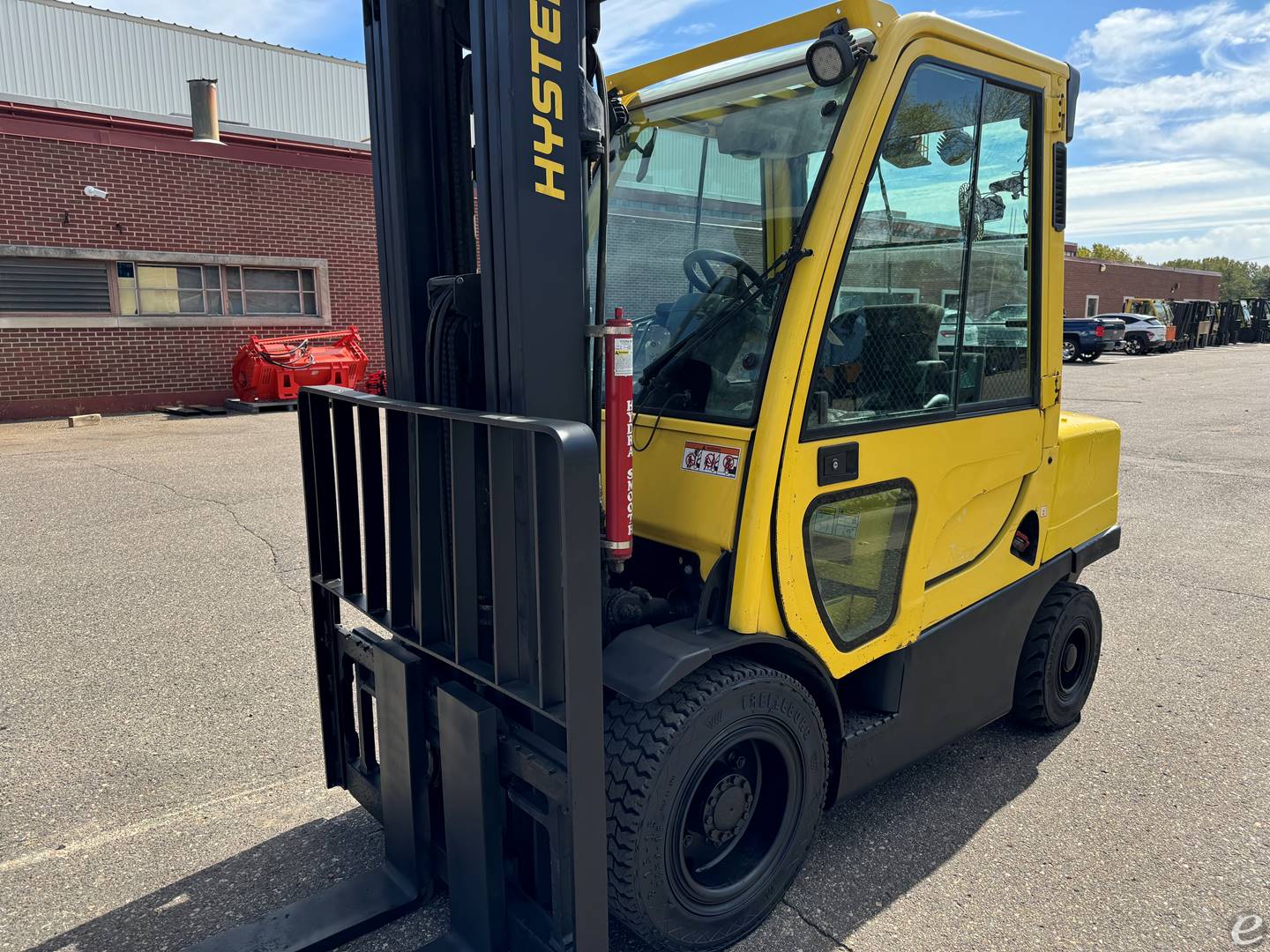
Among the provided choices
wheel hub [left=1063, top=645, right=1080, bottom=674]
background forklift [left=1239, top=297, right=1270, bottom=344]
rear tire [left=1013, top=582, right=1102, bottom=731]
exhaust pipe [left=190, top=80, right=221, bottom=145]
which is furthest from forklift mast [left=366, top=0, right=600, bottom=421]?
background forklift [left=1239, top=297, right=1270, bottom=344]

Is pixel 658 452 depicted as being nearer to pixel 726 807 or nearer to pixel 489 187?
pixel 489 187

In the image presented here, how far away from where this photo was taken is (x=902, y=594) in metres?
2.87

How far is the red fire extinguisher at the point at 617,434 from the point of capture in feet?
7.08

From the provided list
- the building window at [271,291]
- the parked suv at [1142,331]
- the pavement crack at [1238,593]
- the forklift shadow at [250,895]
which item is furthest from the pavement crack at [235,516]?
the parked suv at [1142,331]

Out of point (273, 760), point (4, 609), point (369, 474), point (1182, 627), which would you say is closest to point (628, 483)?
point (369, 474)

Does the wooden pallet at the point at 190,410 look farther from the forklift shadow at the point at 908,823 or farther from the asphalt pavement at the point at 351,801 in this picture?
Answer: the forklift shadow at the point at 908,823

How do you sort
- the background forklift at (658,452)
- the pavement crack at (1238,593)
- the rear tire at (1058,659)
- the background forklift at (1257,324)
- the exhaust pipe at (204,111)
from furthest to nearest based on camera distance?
the background forklift at (1257,324)
the exhaust pipe at (204,111)
the pavement crack at (1238,593)
the rear tire at (1058,659)
the background forklift at (658,452)

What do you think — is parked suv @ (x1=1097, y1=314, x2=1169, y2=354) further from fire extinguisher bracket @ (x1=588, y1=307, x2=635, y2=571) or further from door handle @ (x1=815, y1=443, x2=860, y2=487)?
fire extinguisher bracket @ (x1=588, y1=307, x2=635, y2=571)

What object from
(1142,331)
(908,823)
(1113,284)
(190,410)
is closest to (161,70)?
(190,410)

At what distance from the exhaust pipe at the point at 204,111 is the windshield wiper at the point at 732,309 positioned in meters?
15.6

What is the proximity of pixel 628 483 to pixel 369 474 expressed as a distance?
33.7 inches

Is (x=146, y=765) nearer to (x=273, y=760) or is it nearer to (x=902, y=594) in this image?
Answer: (x=273, y=760)

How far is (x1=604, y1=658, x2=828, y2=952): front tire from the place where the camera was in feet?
7.34

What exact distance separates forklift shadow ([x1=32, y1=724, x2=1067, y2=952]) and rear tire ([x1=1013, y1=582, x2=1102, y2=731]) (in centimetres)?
24
